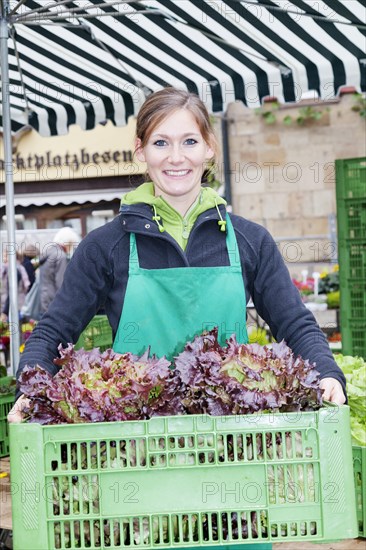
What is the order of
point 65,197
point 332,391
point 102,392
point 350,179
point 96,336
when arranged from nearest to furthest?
point 102,392, point 332,391, point 350,179, point 96,336, point 65,197

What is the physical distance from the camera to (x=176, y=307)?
241cm

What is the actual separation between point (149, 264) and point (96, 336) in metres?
3.53

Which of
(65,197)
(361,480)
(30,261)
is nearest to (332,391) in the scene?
(361,480)

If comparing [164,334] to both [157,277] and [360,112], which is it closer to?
[157,277]

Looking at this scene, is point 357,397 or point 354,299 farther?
point 354,299

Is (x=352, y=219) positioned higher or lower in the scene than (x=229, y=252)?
higher

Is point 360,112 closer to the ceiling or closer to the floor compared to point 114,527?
closer to the ceiling

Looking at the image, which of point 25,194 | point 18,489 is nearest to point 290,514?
point 18,489

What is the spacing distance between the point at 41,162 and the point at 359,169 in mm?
12580

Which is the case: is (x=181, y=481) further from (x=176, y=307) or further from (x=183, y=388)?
(x=176, y=307)

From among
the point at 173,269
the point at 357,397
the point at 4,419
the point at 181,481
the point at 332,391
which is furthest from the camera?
the point at 4,419

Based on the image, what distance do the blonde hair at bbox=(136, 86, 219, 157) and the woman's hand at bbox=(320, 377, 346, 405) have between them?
887 millimetres

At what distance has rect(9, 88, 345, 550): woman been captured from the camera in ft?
7.82

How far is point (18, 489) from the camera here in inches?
67.7
